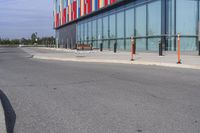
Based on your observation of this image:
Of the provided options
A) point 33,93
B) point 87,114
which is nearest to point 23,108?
point 87,114

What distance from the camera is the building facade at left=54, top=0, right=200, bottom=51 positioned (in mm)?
30828

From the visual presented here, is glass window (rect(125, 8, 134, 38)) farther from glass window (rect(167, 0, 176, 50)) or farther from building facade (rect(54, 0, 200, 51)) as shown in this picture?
glass window (rect(167, 0, 176, 50))

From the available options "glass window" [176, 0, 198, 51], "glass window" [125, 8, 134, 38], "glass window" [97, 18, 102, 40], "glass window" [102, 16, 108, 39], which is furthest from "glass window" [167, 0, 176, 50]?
"glass window" [97, 18, 102, 40]

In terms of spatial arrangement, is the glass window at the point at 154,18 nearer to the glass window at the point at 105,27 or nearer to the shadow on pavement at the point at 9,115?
the glass window at the point at 105,27

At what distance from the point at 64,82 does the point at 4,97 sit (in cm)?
347

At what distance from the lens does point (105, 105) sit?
852cm

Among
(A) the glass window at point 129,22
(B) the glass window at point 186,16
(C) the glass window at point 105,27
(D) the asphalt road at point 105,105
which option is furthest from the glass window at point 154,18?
(D) the asphalt road at point 105,105

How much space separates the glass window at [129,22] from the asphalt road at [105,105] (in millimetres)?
25547

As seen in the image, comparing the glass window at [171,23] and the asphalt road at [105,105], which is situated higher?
the glass window at [171,23]

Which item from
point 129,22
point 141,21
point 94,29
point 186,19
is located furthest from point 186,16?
point 94,29

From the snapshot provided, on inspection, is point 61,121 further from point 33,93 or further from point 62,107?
point 33,93

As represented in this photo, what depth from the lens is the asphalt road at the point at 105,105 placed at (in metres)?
6.54

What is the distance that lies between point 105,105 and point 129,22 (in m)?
31.4

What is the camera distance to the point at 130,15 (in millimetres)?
39094
